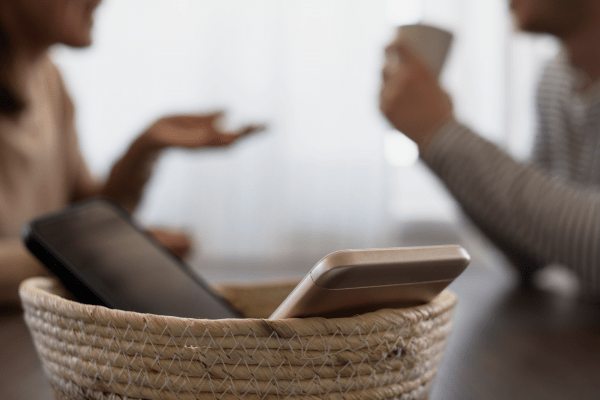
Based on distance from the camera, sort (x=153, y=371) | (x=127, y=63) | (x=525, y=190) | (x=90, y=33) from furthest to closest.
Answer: (x=127, y=63)
(x=90, y=33)
(x=525, y=190)
(x=153, y=371)

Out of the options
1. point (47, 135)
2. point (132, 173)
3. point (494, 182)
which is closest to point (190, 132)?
point (132, 173)

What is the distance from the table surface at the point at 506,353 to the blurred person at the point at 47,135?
0.26 m

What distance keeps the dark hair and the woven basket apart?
0.59 metres

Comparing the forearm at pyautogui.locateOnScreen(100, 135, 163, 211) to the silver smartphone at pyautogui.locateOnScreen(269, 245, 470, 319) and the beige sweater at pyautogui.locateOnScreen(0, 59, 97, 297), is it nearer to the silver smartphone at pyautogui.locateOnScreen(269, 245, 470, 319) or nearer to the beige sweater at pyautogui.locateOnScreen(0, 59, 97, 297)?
the beige sweater at pyautogui.locateOnScreen(0, 59, 97, 297)

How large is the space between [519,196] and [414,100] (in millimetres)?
187

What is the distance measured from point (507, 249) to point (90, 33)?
2.68 feet

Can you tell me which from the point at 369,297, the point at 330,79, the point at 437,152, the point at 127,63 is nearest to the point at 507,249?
the point at 437,152

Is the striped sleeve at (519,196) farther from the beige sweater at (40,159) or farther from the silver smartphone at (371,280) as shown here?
the beige sweater at (40,159)

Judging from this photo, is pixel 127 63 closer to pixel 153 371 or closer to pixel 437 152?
pixel 437 152

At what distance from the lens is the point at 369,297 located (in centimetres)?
22

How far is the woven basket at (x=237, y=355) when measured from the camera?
21 centimetres

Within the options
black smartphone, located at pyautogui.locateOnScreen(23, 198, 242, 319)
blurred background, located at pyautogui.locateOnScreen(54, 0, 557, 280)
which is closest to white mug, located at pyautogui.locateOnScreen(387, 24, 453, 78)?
black smartphone, located at pyautogui.locateOnScreen(23, 198, 242, 319)

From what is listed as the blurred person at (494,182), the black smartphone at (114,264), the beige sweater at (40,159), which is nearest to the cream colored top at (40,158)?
the beige sweater at (40,159)

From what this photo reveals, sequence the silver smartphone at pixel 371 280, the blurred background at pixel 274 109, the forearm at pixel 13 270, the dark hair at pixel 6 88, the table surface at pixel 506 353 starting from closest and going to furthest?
the silver smartphone at pixel 371 280
the table surface at pixel 506 353
the forearm at pixel 13 270
the dark hair at pixel 6 88
the blurred background at pixel 274 109
